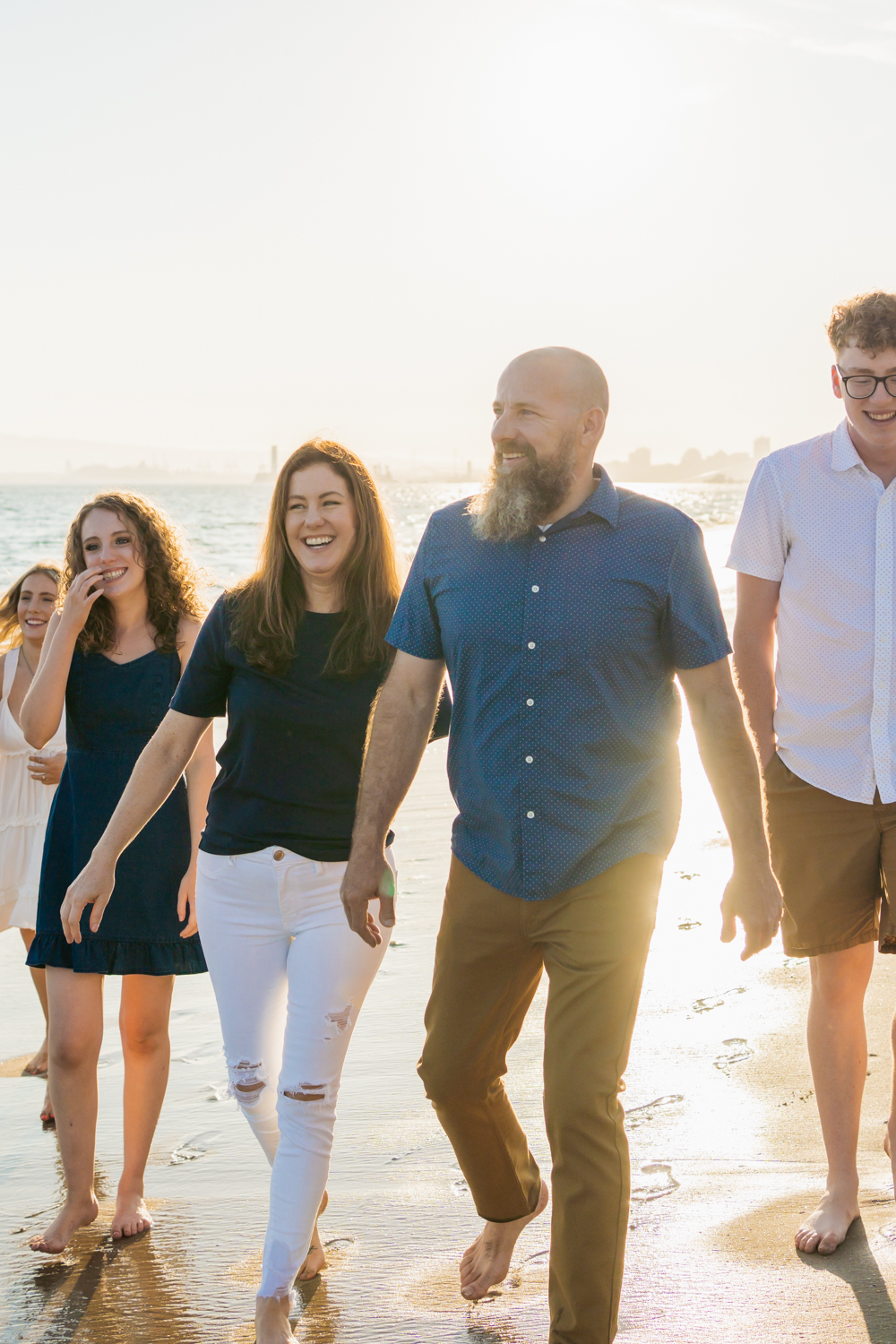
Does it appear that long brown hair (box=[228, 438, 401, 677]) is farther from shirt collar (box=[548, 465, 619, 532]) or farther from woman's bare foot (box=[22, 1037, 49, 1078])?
woman's bare foot (box=[22, 1037, 49, 1078])

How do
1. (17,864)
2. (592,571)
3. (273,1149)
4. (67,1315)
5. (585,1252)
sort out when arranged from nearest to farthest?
(585,1252)
(592,571)
(67,1315)
(273,1149)
(17,864)

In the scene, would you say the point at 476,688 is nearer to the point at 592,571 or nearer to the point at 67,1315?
the point at 592,571

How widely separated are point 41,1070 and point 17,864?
78 centimetres

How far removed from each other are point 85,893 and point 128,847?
1.40 ft

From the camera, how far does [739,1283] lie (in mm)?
2842

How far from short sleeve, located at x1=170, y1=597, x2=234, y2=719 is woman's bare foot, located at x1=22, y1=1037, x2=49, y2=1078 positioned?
195 centimetres

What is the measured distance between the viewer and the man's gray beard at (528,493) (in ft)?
9.25

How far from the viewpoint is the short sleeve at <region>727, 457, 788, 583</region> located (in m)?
3.27

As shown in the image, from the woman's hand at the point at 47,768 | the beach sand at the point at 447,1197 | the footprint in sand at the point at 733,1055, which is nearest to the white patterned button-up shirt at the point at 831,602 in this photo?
the beach sand at the point at 447,1197

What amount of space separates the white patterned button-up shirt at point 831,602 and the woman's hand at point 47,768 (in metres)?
2.56

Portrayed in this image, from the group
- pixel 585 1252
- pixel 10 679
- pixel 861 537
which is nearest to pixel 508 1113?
pixel 585 1252

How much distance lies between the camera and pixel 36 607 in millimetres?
4891

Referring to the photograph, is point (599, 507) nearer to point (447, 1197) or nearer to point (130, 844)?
point (130, 844)

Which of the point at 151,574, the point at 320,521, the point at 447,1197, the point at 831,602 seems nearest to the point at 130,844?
the point at 151,574
